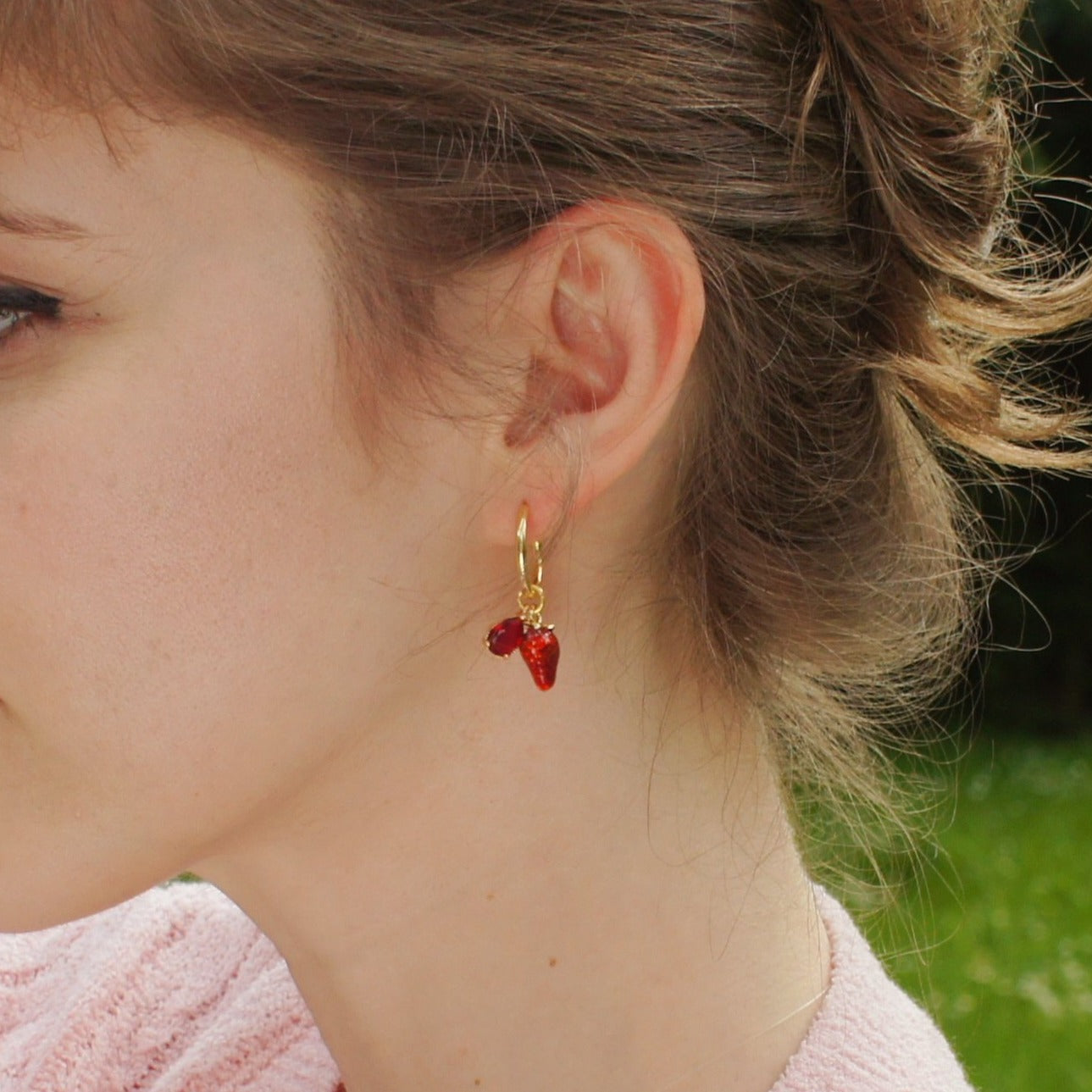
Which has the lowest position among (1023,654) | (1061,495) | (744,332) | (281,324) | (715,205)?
(1023,654)

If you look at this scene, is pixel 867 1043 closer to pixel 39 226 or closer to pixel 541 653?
pixel 541 653

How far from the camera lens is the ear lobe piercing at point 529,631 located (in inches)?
52.3

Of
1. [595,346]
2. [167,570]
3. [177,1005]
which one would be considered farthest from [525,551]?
[177,1005]

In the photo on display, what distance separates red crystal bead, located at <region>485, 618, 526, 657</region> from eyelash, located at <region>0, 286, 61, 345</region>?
0.41m

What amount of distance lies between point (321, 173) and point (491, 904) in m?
0.61

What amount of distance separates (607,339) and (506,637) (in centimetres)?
25

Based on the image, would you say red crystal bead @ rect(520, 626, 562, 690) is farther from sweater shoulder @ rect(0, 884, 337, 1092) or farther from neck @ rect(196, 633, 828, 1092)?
sweater shoulder @ rect(0, 884, 337, 1092)

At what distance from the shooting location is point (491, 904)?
141cm

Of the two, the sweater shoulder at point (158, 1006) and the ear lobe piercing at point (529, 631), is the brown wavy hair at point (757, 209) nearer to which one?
the ear lobe piercing at point (529, 631)

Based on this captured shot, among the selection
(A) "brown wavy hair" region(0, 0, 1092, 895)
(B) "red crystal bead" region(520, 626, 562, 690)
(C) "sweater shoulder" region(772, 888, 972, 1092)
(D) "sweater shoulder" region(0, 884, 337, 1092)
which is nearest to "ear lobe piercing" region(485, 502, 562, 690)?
(B) "red crystal bead" region(520, 626, 562, 690)

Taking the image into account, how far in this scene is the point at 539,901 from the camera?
1410 mm

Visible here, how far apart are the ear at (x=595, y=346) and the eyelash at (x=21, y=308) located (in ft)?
1.13

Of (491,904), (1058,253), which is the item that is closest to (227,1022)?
(491,904)

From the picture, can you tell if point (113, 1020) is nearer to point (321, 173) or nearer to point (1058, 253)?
point (321, 173)
